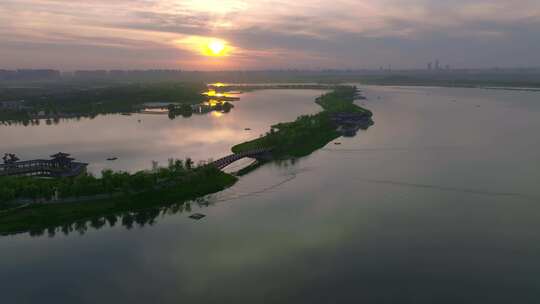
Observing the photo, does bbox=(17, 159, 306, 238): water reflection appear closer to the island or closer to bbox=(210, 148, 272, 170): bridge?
the island

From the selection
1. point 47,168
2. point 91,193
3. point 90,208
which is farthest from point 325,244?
point 47,168

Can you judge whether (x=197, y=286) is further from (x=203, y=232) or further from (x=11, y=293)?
(x=11, y=293)

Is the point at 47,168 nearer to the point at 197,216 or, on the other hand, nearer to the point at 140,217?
the point at 140,217

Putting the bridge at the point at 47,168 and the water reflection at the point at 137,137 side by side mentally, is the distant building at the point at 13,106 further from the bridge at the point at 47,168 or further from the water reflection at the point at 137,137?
the bridge at the point at 47,168

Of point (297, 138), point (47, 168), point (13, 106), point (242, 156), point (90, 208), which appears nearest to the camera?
point (90, 208)

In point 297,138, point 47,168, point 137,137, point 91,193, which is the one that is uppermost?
point 297,138

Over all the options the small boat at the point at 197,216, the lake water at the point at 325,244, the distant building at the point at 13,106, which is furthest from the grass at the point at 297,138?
the distant building at the point at 13,106
